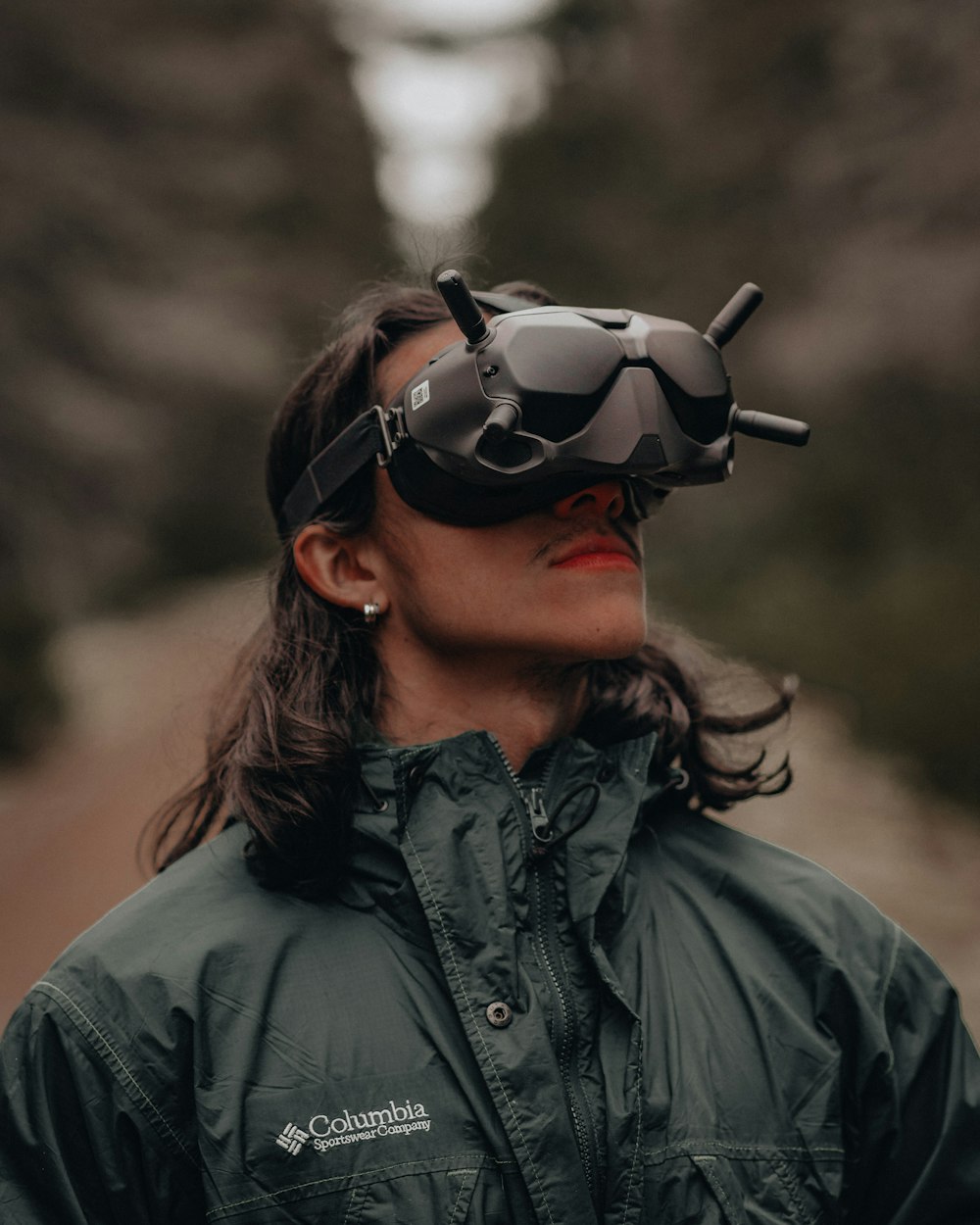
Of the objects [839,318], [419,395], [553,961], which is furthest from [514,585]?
[839,318]

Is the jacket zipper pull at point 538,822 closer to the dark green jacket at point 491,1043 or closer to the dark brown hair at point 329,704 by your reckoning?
the dark green jacket at point 491,1043

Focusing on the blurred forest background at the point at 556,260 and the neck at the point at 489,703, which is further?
the blurred forest background at the point at 556,260

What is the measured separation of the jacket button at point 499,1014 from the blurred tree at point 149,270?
45.5 feet

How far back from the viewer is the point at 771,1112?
2.03 metres

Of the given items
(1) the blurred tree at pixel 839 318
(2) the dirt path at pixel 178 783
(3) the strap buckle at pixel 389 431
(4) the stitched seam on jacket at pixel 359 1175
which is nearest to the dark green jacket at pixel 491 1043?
(4) the stitched seam on jacket at pixel 359 1175

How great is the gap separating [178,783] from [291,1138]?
9239 millimetres

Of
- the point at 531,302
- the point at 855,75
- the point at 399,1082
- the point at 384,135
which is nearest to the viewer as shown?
the point at 399,1082

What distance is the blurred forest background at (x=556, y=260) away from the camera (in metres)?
12.1

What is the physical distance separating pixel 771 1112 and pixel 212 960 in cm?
92

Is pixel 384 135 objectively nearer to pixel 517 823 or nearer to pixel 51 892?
pixel 51 892

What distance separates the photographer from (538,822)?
210 centimetres

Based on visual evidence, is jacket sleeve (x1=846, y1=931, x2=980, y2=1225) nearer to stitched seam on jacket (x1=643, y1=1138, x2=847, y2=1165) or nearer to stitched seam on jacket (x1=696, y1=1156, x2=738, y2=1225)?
stitched seam on jacket (x1=643, y1=1138, x2=847, y2=1165)

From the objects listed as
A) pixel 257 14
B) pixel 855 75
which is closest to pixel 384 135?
pixel 257 14

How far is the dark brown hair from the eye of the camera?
7.12 ft
